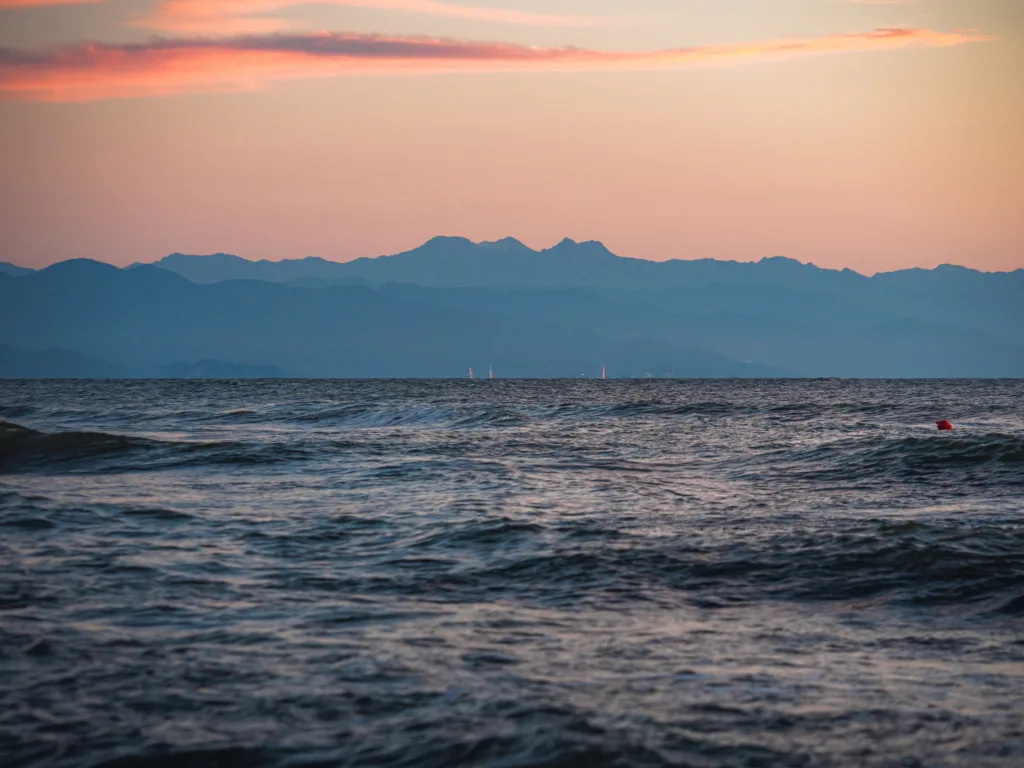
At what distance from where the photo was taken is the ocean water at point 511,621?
25.3 feet

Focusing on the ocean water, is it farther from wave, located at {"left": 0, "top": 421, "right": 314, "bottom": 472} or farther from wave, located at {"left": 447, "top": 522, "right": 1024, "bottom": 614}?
wave, located at {"left": 0, "top": 421, "right": 314, "bottom": 472}

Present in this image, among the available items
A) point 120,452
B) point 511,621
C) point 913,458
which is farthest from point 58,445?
point 511,621

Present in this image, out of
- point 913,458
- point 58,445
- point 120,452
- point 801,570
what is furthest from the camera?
point 58,445

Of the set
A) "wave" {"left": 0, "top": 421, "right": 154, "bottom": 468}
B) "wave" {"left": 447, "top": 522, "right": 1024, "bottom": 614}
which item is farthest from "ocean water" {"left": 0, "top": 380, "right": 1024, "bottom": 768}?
"wave" {"left": 0, "top": 421, "right": 154, "bottom": 468}

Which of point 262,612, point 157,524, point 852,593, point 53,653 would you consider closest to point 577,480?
point 157,524

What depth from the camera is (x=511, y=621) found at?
439 inches

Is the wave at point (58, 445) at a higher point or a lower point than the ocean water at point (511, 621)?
lower

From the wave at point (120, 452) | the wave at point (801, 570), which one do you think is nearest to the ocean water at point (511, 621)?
the wave at point (801, 570)

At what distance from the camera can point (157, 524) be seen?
17.7m

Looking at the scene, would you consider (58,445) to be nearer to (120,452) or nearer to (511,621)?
(120,452)

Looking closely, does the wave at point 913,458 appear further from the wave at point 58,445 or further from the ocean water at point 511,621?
the wave at point 58,445

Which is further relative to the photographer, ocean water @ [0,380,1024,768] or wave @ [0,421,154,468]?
wave @ [0,421,154,468]

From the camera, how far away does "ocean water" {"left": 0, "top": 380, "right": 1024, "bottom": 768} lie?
304 inches

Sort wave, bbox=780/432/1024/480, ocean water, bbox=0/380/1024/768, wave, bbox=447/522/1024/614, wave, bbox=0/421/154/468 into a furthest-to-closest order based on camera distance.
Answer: wave, bbox=0/421/154/468 → wave, bbox=780/432/1024/480 → wave, bbox=447/522/1024/614 → ocean water, bbox=0/380/1024/768
